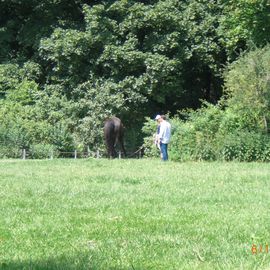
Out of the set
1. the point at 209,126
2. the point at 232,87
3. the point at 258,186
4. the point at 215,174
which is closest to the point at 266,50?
the point at 232,87

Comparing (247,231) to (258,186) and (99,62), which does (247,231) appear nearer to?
(258,186)

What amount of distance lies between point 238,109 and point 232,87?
96 centimetres

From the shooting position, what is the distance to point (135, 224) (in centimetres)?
712

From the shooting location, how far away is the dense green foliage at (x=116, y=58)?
3391 centimetres

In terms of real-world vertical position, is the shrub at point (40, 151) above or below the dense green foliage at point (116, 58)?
below

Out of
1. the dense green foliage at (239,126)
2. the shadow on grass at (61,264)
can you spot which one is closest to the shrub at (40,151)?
the dense green foliage at (239,126)

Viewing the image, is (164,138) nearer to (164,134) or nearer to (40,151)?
(164,134)

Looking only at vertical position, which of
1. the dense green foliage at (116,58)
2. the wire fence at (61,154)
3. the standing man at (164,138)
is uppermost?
the dense green foliage at (116,58)

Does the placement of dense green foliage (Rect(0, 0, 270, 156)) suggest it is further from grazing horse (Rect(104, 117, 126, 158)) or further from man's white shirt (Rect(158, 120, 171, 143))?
man's white shirt (Rect(158, 120, 171, 143))

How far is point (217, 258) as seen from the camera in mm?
5309

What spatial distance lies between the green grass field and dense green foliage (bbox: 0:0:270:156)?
70.1ft

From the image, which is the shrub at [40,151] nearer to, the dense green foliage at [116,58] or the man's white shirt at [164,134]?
the dense green foliage at [116,58]

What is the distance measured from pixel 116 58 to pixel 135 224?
27.4 meters

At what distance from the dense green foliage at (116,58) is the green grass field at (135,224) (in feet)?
70.1
